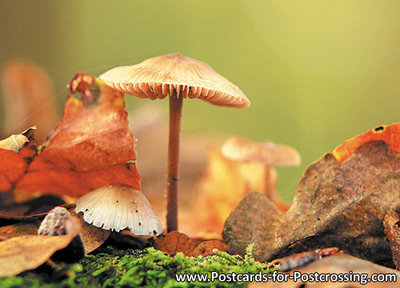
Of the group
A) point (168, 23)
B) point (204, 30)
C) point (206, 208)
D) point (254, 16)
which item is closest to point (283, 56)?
point (254, 16)

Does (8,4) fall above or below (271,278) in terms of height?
above

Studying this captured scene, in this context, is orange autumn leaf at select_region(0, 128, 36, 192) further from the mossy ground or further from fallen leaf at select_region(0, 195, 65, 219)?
the mossy ground

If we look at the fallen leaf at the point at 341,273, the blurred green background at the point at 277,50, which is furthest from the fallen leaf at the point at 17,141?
the blurred green background at the point at 277,50

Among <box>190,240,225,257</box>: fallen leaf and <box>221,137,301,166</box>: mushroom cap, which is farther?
<box>221,137,301,166</box>: mushroom cap

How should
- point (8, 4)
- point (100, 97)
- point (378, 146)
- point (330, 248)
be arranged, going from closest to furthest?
1. point (330, 248)
2. point (378, 146)
3. point (100, 97)
4. point (8, 4)

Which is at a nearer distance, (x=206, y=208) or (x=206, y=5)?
(x=206, y=208)

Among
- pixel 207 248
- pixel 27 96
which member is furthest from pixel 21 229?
pixel 27 96

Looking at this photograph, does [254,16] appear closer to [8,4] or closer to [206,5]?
[206,5]

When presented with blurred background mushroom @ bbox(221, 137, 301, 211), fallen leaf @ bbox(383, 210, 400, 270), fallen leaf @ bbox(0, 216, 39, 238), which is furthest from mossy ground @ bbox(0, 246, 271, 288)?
blurred background mushroom @ bbox(221, 137, 301, 211)

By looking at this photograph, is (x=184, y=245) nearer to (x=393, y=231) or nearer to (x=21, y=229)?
Answer: (x=21, y=229)
